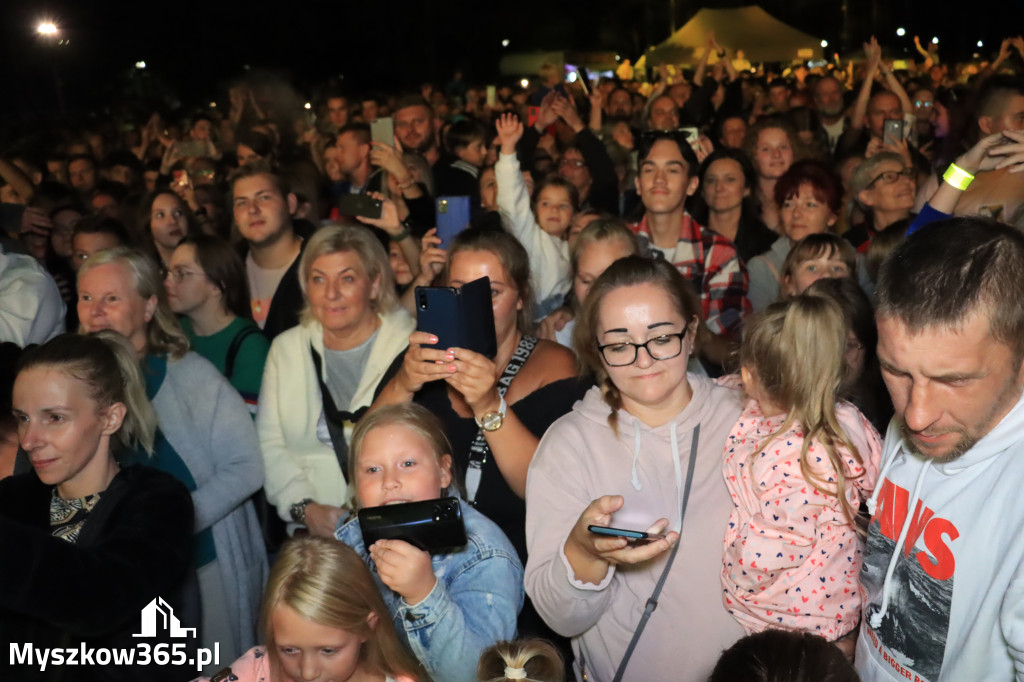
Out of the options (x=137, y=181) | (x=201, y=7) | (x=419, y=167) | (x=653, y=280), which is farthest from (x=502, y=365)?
(x=201, y=7)

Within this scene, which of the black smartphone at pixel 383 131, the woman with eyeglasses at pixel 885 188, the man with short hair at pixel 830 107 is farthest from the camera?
the man with short hair at pixel 830 107

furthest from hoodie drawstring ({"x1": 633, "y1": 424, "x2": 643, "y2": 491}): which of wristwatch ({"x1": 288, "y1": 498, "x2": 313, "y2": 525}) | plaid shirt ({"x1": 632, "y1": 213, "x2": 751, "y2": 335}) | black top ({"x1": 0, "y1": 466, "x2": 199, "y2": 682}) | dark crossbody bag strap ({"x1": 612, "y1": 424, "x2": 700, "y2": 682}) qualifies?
plaid shirt ({"x1": 632, "y1": 213, "x2": 751, "y2": 335})

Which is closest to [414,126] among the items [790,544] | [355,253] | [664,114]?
[664,114]

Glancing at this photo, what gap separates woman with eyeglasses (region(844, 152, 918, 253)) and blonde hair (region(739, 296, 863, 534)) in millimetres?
2196

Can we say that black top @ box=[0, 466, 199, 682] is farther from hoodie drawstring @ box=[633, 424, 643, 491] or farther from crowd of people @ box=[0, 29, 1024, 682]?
hoodie drawstring @ box=[633, 424, 643, 491]

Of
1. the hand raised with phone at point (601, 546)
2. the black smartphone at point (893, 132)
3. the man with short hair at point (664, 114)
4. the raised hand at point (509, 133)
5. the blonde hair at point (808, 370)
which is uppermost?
the man with short hair at point (664, 114)

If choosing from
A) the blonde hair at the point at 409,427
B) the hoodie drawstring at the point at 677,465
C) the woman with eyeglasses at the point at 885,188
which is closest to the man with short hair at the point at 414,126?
the woman with eyeglasses at the point at 885,188

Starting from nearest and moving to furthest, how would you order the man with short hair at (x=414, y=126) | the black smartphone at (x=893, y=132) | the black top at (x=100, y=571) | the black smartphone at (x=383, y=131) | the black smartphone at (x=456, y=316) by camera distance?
1. the black top at (x=100, y=571)
2. the black smartphone at (x=456, y=316)
3. the black smartphone at (x=893, y=132)
4. the black smartphone at (x=383, y=131)
5. the man with short hair at (x=414, y=126)

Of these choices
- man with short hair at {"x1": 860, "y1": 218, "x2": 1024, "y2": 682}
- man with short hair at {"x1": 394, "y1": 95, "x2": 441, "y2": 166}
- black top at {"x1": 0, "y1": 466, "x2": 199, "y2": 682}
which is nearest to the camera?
man with short hair at {"x1": 860, "y1": 218, "x2": 1024, "y2": 682}

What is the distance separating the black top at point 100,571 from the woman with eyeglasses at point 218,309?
1.15 meters

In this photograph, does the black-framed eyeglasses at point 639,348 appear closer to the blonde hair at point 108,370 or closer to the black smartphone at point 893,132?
the blonde hair at point 108,370

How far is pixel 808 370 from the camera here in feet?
7.45

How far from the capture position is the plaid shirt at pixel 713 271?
4.11 m

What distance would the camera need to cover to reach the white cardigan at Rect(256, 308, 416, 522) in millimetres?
3312
